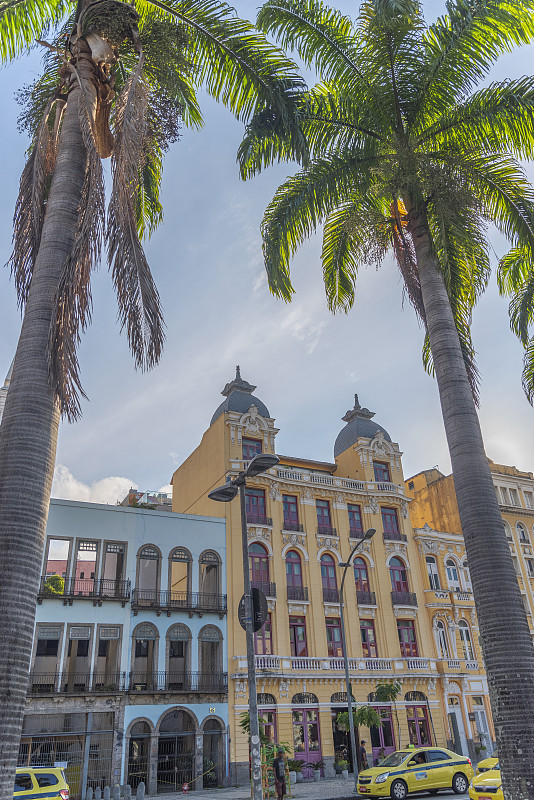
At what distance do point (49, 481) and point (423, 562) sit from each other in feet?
120

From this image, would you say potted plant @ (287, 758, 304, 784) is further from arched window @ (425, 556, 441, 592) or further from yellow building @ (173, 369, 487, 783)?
arched window @ (425, 556, 441, 592)

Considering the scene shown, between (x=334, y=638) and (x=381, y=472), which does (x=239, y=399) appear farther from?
(x=334, y=638)

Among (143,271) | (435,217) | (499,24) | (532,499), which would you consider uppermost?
(532,499)

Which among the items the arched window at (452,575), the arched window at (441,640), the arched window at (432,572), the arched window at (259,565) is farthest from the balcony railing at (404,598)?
the arched window at (259,565)

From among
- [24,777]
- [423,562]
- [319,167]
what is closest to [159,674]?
[24,777]

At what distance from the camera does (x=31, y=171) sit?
10078 millimetres

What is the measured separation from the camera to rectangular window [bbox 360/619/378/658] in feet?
119

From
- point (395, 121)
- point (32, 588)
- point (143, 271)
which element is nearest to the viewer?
point (32, 588)

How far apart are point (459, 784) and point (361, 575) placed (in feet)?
54.1

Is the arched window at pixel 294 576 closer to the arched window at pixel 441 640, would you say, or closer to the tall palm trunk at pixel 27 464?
the arched window at pixel 441 640

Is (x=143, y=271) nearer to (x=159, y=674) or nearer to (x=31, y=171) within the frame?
(x=31, y=171)

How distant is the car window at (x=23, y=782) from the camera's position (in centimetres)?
1546

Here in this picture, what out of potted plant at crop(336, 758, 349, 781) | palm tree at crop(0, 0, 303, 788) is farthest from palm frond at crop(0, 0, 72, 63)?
potted plant at crop(336, 758, 349, 781)

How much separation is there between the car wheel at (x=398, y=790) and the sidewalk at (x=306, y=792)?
1.92 m
